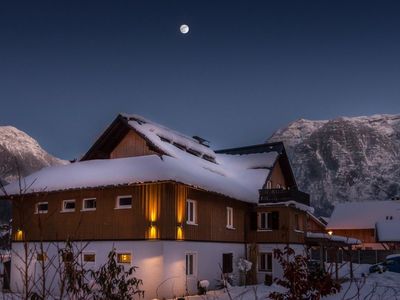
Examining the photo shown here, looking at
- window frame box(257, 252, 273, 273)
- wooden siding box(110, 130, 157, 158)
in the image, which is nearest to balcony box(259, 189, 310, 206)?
window frame box(257, 252, 273, 273)

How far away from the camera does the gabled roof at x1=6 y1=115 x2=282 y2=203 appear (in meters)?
25.4

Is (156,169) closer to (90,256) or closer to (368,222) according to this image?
(90,256)

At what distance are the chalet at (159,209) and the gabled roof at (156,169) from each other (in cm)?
8

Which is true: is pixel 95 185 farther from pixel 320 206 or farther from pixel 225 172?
pixel 320 206

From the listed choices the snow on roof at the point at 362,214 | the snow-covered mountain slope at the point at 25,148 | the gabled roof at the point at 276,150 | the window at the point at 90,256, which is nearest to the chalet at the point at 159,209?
the window at the point at 90,256

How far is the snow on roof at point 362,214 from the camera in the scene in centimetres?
6694

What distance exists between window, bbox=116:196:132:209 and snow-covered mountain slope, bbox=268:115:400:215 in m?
137

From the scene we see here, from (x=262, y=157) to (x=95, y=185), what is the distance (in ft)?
55.3

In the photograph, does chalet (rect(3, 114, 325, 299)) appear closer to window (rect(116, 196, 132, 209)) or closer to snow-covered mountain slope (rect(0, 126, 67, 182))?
window (rect(116, 196, 132, 209))

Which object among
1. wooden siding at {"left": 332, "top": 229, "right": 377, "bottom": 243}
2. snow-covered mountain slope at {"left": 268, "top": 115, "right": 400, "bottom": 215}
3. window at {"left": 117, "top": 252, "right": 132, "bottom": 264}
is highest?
snow-covered mountain slope at {"left": 268, "top": 115, "right": 400, "bottom": 215}

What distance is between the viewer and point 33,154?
182 meters

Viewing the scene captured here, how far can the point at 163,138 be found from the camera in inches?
1256

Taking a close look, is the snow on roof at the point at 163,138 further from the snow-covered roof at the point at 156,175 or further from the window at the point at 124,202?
the window at the point at 124,202

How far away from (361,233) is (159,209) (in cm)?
4858
